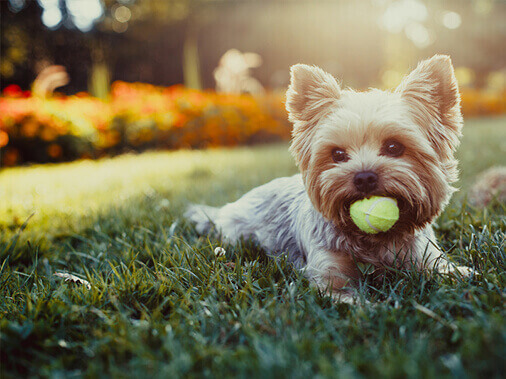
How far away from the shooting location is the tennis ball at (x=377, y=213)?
2529 millimetres

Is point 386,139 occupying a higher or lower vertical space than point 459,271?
higher

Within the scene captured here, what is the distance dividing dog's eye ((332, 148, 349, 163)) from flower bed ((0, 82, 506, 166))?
30.1ft

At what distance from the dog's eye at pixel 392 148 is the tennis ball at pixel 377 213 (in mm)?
330

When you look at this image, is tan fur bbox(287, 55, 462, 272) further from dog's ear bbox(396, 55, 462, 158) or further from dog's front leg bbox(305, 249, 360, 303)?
dog's front leg bbox(305, 249, 360, 303)

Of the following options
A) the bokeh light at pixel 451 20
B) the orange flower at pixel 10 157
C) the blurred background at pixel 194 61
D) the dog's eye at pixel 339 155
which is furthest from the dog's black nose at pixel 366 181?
the bokeh light at pixel 451 20

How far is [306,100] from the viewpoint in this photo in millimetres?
3059

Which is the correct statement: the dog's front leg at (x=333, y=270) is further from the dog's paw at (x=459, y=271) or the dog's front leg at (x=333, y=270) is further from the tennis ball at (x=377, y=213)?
the dog's paw at (x=459, y=271)

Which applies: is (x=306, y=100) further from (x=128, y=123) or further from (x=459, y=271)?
(x=128, y=123)

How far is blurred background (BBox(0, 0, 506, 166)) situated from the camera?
11.3 m

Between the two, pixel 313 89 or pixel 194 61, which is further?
pixel 194 61

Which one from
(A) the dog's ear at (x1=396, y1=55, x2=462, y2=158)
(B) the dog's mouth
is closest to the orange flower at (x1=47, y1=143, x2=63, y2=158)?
(B) the dog's mouth

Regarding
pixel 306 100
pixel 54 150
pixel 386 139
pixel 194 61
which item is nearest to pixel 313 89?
pixel 306 100

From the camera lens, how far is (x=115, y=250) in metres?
3.60

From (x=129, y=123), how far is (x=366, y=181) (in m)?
9.97
